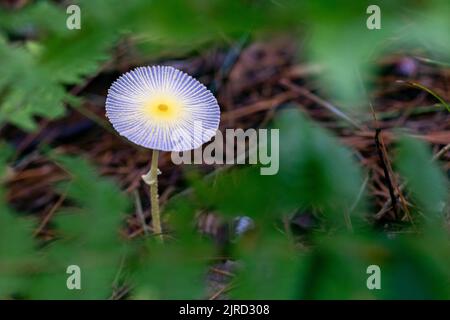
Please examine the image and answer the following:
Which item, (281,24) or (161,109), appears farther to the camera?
(161,109)

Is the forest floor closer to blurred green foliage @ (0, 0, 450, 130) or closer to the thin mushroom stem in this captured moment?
the thin mushroom stem

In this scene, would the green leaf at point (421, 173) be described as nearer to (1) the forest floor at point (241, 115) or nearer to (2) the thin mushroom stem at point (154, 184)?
(2) the thin mushroom stem at point (154, 184)

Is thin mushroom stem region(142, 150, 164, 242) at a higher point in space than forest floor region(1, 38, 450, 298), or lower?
lower

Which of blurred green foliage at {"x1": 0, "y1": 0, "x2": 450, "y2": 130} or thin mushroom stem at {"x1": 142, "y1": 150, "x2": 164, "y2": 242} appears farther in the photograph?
thin mushroom stem at {"x1": 142, "y1": 150, "x2": 164, "y2": 242}

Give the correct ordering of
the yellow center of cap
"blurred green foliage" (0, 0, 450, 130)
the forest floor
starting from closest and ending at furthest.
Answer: "blurred green foliage" (0, 0, 450, 130)
the yellow center of cap
the forest floor

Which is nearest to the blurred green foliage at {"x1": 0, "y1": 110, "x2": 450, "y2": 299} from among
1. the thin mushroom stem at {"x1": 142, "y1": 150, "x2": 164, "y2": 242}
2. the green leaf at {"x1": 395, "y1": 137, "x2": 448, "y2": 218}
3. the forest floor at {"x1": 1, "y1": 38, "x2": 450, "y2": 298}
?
the green leaf at {"x1": 395, "y1": 137, "x2": 448, "y2": 218}

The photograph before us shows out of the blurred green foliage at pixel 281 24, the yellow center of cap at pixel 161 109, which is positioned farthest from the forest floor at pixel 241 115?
the blurred green foliage at pixel 281 24

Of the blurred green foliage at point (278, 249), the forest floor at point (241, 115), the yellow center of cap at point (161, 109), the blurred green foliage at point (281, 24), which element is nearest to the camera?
the blurred green foliage at point (281, 24)

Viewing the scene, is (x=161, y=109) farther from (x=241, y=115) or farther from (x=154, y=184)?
(x=241, y=115)

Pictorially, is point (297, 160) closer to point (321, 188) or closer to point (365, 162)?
point (321, 188)

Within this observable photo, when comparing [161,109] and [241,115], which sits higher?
[241,115]

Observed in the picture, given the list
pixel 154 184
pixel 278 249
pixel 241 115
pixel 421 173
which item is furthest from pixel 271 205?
pixel 241 115
